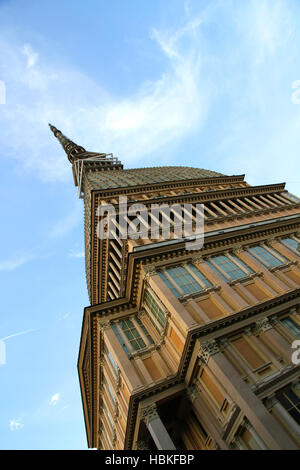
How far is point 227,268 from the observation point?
27.5 m

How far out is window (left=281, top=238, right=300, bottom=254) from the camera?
3193 cm

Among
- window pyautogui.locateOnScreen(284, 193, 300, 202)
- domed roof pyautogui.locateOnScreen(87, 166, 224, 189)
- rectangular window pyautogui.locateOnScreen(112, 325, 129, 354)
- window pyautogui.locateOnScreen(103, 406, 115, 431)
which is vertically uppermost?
domed roof pyautogui.locateOnScreen(87, 166, 224, 189)

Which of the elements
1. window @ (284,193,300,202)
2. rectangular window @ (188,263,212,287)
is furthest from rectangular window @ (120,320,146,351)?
window @ (284,193,300,202)

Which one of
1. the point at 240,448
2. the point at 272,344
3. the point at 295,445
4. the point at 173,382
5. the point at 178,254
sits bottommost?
the point at 295,445

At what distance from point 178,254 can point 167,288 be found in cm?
477

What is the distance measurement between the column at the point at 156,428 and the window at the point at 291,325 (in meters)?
11.6

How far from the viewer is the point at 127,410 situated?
2095 centimetres

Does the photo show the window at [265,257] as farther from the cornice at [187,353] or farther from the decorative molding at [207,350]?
the decorative molding at [207,350]

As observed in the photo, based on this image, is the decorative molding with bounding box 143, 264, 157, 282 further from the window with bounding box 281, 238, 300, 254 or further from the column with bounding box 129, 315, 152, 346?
the window with bounding box 281, 238, 300, 254

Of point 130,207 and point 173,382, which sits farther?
point 130,207

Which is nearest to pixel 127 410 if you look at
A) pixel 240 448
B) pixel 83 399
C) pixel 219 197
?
pixel 240 448

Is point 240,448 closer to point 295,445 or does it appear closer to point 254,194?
point 295,445

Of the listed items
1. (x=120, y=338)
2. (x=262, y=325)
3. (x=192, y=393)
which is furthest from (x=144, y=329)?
(x=262, y=325)

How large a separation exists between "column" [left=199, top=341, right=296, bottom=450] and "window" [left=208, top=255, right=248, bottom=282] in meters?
A: 7.90
